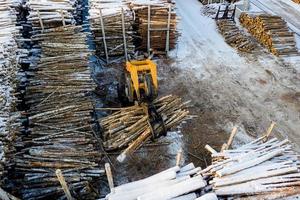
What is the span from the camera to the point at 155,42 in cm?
1922

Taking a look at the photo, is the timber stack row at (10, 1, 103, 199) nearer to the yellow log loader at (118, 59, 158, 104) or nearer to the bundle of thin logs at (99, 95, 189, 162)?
the bundle of thin logs at (99, 95, 189, 162)

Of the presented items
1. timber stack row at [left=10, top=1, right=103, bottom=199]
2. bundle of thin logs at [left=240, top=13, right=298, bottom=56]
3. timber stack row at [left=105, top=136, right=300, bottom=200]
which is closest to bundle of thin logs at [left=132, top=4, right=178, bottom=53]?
timber stack row at [left=10, top=1, right=103, bottom=199]

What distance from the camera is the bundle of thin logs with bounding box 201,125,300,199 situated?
28.0 ft

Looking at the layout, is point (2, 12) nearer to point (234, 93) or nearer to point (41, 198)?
point (41, 198)

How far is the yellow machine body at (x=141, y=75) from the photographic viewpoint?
1329 centimetres

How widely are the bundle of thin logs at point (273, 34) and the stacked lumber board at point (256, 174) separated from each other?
10788 mm

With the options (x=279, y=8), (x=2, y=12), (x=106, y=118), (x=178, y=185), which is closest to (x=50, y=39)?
(x=2, y=12)

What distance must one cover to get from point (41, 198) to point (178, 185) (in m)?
4.23

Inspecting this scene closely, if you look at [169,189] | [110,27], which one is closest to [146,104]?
[169,189]

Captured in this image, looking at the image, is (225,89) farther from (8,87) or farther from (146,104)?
(8,87)

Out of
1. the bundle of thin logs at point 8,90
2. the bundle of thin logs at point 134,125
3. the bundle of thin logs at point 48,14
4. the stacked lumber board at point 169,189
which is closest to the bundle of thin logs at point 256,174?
the stacked lumber board at point 169,189

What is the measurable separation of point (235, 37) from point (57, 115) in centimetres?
1252

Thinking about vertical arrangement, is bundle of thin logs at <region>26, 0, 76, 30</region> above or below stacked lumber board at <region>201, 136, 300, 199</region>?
above

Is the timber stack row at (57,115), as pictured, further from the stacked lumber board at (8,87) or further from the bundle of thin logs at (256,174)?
the bundle of thin logs at (256,174)
